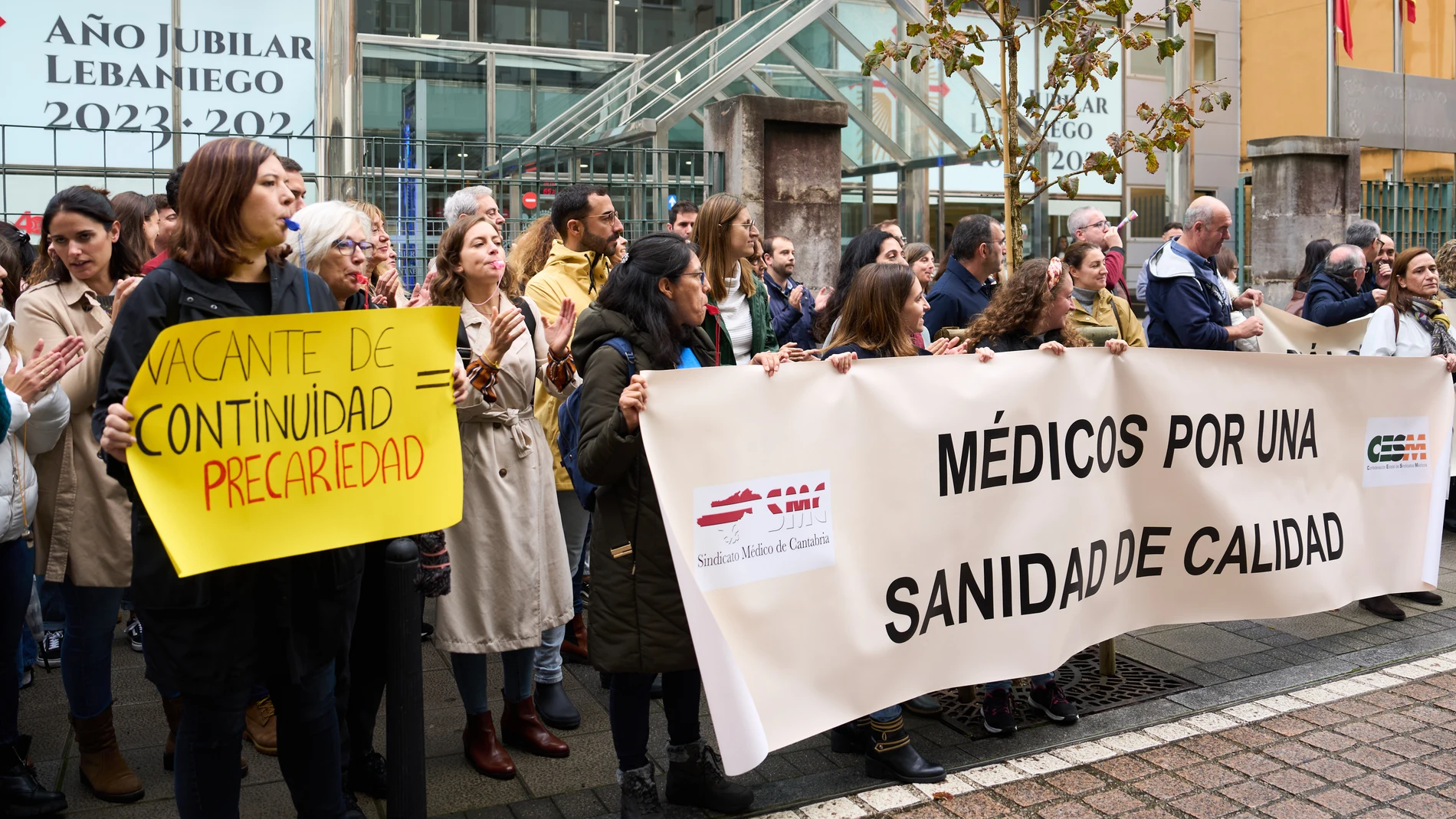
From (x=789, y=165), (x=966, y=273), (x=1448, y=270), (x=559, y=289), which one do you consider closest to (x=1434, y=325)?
(x=1448, y=270)

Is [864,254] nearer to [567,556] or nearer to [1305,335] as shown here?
[567,556]

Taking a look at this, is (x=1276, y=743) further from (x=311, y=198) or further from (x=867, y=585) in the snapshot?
(x=311, y=198)

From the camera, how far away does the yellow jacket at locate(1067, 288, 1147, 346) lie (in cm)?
582

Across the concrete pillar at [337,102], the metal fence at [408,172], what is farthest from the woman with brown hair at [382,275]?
the concrete pillar at [337,102]

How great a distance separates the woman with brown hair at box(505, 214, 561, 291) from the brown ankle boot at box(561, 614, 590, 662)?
1651 mm

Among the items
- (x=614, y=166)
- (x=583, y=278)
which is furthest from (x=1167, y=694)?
(x=614, y=166)

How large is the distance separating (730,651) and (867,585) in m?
0.60

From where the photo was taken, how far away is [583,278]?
5418 mm

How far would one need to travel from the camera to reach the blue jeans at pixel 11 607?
376 cm

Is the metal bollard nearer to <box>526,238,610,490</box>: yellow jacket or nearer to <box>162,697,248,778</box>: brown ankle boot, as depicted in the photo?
<box>162,697,248,778</box>: brown ankle boot

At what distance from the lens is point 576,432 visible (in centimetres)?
390

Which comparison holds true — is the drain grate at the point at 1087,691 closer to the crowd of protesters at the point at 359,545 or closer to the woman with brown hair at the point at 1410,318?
the crowd of protesters at the point at 359,545

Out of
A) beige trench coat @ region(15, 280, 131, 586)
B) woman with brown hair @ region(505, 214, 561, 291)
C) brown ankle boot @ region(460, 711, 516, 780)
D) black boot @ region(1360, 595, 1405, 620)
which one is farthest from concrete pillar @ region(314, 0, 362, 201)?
black boot @ region(1360, 595, 1405, 620)

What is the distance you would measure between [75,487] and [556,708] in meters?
1.84
